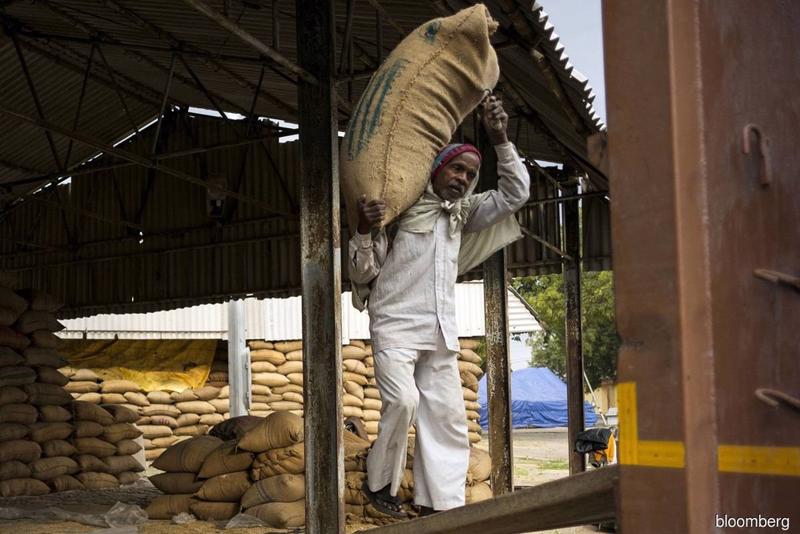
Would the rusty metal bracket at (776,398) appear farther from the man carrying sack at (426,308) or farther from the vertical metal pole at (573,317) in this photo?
the vertical metal pole at (573,317)

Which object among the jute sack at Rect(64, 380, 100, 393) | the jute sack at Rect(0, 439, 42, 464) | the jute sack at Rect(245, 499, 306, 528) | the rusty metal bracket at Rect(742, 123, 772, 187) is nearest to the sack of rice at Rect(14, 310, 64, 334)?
the jute sack at Rect(0, 439, 42, 464)

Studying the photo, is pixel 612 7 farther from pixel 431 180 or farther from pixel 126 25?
pixel 126 25

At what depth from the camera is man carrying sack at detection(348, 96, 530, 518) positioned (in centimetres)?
317

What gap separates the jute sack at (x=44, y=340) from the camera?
9844 mm

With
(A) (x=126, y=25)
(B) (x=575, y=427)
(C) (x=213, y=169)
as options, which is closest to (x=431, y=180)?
(A) (x=126, y=25)

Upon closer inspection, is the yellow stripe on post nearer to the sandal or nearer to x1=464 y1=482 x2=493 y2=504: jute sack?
the sandal

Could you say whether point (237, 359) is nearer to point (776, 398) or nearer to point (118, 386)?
point (118, 386)

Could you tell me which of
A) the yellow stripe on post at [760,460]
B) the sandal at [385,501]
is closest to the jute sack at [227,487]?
the sandal at [385,501]

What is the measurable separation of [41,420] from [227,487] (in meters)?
3.42

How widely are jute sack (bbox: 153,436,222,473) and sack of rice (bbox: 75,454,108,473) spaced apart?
8.13ft

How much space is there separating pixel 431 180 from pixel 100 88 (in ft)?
30.8

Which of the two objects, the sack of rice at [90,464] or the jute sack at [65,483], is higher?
the sack of rice at [90,464]

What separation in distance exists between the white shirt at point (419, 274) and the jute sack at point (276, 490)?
13.3 feet

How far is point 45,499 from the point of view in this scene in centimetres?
930
